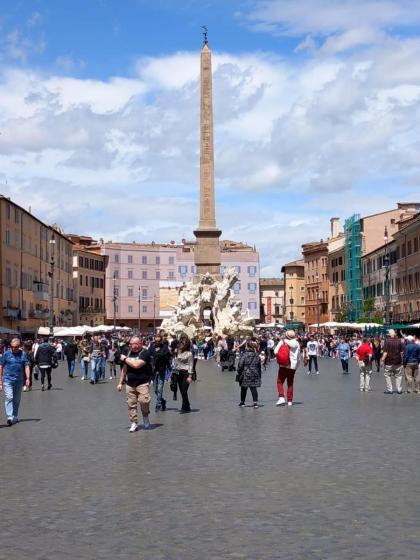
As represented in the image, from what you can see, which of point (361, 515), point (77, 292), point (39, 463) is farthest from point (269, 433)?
point (77, 292)

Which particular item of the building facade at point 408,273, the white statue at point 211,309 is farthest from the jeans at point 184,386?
the building facade at point 408,273

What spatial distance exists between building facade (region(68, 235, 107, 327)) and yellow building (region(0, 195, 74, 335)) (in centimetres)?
1361

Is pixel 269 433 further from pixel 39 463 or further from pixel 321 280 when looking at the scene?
pixel 321 280

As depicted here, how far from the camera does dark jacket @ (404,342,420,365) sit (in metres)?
20.0

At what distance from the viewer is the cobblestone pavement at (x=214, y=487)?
238 inches

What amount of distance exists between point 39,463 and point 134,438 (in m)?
2.38

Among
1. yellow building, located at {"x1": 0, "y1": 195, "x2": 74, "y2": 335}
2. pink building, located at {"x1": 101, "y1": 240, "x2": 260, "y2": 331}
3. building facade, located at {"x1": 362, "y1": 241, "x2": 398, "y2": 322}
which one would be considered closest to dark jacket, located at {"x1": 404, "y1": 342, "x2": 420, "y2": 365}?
yellow building, located at {"x1": 0, "y1": 195, "x2": 74, "y2": 335}

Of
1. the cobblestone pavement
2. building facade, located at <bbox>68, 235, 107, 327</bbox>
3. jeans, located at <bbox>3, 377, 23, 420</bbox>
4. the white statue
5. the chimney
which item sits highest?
the chimney

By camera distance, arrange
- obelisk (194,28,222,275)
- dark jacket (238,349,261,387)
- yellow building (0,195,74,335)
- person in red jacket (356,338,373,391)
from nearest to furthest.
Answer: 1. dark jacket (238,349,261,387)
2. person in red jacket (356,338,373,391)
3. obelisk (194,28,222,275)
4. yellow building (0,195,74,335)

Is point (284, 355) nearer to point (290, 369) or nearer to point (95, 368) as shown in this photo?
point (290, 369)

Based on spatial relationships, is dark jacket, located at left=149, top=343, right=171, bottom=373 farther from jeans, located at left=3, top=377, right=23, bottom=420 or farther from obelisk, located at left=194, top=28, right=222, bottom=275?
obelisk, located at left=194, top=28, right=222, bottom=275

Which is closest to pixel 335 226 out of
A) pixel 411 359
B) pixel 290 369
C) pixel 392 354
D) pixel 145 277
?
pixel 145 277

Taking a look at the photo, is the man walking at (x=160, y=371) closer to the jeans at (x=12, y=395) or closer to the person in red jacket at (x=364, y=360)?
the jeans at (x=12, y=395)

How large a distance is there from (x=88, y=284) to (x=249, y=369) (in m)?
79.8
